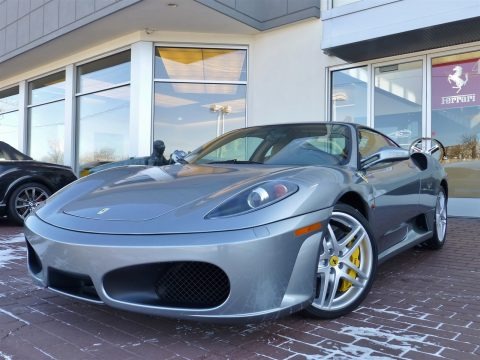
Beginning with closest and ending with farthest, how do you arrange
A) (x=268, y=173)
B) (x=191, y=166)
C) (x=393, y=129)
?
(x=268, y=173) < (x=191, y=166) < (x=393, y=129)

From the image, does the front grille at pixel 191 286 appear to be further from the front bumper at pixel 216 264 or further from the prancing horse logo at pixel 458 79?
the prancing horse logo at pixel 458 79

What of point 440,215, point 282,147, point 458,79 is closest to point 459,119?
point 458,79

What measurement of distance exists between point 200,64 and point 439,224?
6646 mm

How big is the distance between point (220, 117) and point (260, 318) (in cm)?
822

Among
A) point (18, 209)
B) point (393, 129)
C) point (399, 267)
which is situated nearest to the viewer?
point (399, 267)

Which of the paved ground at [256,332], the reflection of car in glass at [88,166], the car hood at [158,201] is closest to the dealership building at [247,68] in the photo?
the reflection of car in glass at [88,166]

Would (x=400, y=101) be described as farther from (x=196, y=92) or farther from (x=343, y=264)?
(x=343, y=264)

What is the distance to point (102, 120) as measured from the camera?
11.4 m

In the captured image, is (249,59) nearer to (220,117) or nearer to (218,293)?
(220,117)

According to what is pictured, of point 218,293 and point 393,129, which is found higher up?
point 393,129

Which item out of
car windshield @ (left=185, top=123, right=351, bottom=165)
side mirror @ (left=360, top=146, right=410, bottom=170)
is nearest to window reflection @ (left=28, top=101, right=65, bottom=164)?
car windshield @ (left=185, top=123, right=351, bottom=165)

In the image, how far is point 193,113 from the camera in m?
10.3

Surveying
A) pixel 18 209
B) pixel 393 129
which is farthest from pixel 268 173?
pixel 393 129

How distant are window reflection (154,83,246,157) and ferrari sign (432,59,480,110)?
3.88m
